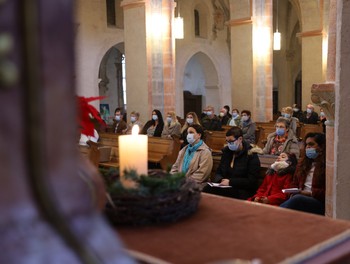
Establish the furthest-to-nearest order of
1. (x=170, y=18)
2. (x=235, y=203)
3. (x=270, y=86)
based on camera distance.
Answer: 1. (x=270, y=86)
2. (x=170, y=18)
3. (x=235, y=203)

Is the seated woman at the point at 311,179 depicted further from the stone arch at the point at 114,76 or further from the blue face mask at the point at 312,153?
the stone arch at the point at 114,76

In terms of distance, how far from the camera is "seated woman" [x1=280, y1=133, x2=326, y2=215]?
4.31 meters

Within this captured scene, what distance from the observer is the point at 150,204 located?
118 centimetres

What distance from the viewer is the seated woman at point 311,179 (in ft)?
14.1

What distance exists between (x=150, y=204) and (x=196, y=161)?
458cm

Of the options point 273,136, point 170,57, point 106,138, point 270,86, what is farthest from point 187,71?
point 273,136

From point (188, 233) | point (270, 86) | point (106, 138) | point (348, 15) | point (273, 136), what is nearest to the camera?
point (188, 233)

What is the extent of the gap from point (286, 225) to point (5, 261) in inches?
29.3

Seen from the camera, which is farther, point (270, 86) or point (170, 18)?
point (270, 86)

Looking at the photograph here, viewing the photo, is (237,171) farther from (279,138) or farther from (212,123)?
(212,123)

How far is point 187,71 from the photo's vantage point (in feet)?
77.7

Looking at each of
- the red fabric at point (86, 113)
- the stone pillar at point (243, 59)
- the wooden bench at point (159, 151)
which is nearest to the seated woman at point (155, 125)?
the wooden bench at point (159, 151)

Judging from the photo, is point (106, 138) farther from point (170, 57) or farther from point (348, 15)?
point (348, 15)

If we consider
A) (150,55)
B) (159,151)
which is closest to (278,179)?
(159,151)
